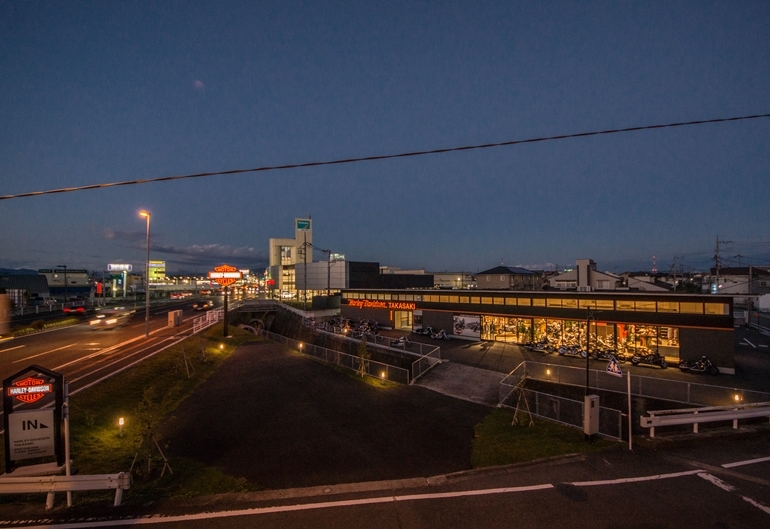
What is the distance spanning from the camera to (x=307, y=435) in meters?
12.1

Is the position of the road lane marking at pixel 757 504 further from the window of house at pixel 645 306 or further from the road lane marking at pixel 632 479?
the window of house at pixel 645 306

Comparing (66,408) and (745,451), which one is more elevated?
(66,408)

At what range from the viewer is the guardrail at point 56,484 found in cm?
718

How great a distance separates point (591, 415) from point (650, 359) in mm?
→ 18343

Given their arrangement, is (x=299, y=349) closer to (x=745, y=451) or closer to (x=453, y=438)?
(x=453, y=438)

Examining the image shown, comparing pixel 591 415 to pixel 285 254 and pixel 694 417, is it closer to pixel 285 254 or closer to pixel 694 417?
pixel 694 417

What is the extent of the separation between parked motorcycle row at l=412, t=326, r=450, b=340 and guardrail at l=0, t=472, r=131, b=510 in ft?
96.4

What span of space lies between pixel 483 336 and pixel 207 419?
25.8 metres

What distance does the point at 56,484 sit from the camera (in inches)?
287

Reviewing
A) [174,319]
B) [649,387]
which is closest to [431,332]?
[649,387]

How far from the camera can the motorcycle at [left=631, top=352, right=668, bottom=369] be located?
24219 mm

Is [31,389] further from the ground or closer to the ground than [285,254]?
closer to the ground

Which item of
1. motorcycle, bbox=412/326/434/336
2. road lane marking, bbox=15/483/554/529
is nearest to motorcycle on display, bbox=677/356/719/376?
motorcycle, bbox=412/326/434/336

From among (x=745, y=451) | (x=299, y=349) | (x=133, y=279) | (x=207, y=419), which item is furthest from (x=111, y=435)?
(x=133, y=279)
